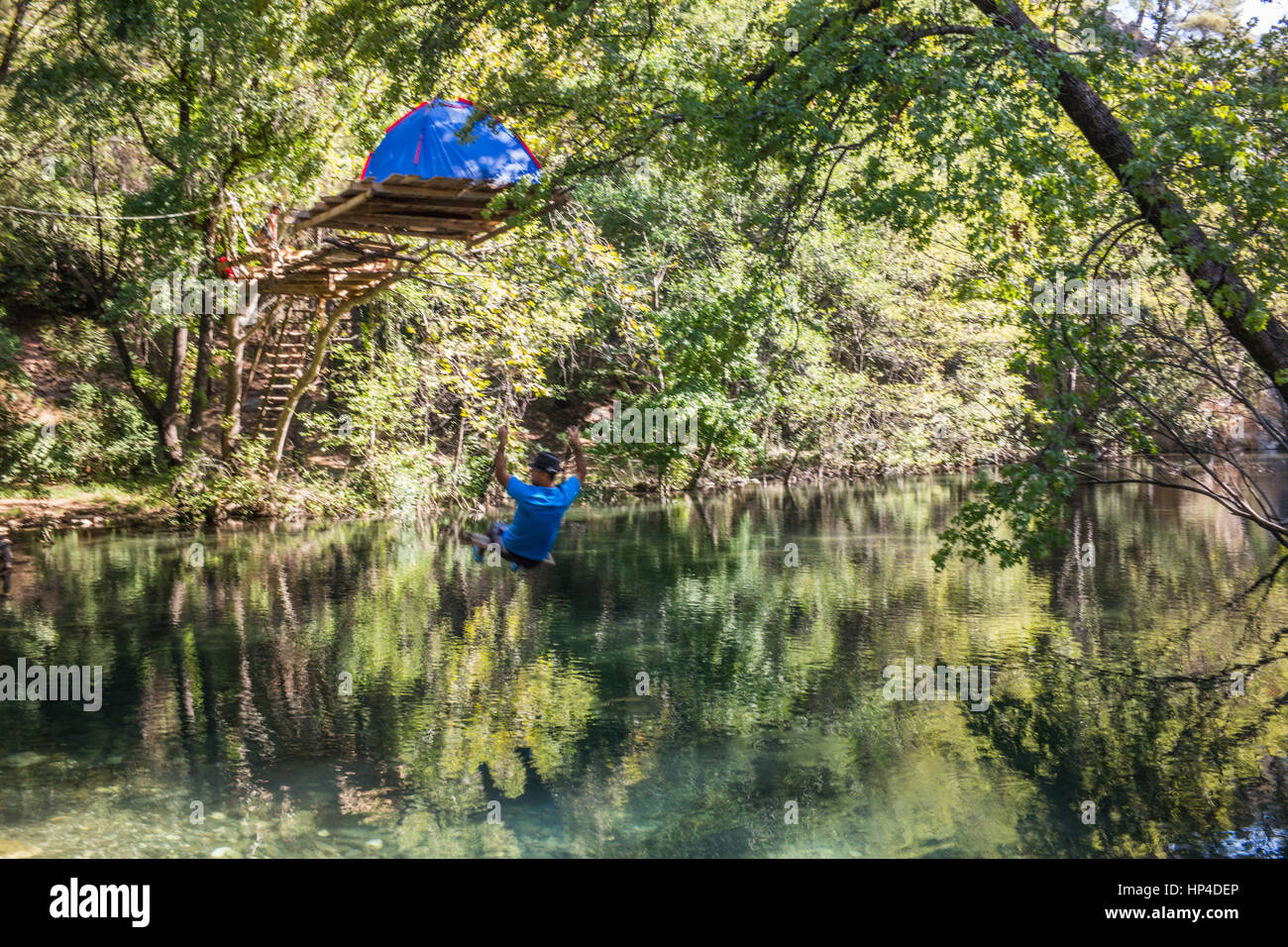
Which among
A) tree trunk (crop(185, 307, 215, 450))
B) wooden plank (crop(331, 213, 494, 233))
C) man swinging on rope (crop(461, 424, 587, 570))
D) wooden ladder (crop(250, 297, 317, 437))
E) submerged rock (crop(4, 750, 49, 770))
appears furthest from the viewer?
wooden ladder (crop(250, 297, 317, 437))

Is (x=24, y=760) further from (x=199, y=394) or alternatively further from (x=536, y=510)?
(x=199, y=394)

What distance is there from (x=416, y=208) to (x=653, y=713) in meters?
7.23

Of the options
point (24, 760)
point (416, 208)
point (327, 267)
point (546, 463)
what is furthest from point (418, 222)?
point (24, 760)

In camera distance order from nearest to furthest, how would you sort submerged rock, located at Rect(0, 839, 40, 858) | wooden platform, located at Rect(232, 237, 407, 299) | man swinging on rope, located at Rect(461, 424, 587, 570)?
submerged rock, located at Rect(0, 839, 40, 858), man swinging on rope, located at Rect(461, 424, 587, 570), wooden platform, located at Rect(232, 237, 407, 299)

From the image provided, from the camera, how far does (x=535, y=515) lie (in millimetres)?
9148

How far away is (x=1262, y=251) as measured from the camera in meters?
8.66

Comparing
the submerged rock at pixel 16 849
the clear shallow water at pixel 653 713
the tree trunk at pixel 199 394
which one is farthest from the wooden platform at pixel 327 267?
the submerged rock at pixel 16 849

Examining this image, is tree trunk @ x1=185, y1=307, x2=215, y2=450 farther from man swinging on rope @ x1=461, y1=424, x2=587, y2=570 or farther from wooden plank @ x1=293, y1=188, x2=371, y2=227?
man swinging on rope @ x1=461, y1=424, x2=587, y2=570

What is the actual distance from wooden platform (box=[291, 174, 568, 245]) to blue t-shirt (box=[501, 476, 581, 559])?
3.48 meters

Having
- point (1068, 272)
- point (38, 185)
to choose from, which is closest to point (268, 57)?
point (38, 185)

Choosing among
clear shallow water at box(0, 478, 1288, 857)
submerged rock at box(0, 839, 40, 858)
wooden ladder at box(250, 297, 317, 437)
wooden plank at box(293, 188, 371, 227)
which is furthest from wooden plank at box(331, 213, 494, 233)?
wooden ladder at box(250, 297, 317, 437)

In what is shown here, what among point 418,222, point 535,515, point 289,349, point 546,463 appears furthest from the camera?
point 289,349

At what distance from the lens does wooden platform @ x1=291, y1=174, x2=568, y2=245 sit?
12211 mm

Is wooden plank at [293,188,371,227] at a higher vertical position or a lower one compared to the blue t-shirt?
higher
